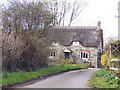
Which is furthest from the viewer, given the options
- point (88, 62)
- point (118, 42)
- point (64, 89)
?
point (88, 62)

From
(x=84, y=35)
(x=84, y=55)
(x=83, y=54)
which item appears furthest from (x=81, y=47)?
(x=84, y=35)

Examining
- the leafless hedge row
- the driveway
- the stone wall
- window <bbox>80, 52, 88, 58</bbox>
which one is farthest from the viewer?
window <bbox>80, 52, 88, 58</bbox>

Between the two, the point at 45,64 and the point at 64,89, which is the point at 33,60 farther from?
the point at 64,89

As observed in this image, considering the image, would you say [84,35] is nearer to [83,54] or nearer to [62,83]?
[83,54]

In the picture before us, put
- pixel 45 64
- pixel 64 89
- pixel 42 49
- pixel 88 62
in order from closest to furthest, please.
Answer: pixel 64 89
pixel 42 49
pixel 45 64
pixel 88 62

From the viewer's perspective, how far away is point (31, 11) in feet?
50.0

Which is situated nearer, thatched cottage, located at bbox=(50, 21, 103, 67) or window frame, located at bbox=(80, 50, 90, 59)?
thatched cottage, located at bbox=(50, 21, 103, 67)

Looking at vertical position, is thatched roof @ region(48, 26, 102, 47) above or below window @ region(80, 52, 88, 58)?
above

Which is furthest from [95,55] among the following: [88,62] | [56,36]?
[56,36]

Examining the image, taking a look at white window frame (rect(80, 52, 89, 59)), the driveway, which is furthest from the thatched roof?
the driveway

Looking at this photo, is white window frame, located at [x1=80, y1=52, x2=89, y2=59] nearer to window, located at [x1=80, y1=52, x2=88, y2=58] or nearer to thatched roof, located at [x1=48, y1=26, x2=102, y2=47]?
window, located at [x1=80, y1=52, x2=88, y2=58]

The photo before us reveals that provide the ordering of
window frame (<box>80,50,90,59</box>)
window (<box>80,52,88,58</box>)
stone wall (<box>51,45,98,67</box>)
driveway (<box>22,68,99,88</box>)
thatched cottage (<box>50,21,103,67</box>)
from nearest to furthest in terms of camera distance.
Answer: driveway (<box>22,68,99,88</box>) < stone wall (<box>51,45,98,67</box>) < thatched cottage (<box>50,21,103,67</box>) < window frame (<box>80,50,90,59</box>) < window (<box>80,52,88,58</box>)

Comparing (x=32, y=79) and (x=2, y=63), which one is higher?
(x=2, y=63)

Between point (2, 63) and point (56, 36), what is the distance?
676 centimetres
